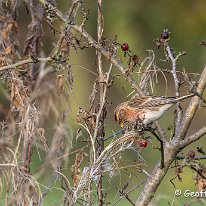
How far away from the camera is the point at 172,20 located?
55.5 feet

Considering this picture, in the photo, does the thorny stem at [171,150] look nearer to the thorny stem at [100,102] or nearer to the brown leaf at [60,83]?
the thorny stem at [100,102]

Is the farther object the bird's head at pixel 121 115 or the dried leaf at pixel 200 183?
the bird's head at pixel 121 115

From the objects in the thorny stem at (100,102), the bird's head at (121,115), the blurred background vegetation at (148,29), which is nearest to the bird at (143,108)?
the bird's head at (121,115)

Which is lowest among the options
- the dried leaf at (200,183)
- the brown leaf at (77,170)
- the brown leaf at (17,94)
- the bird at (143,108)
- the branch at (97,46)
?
the brown leaf at (77,170)

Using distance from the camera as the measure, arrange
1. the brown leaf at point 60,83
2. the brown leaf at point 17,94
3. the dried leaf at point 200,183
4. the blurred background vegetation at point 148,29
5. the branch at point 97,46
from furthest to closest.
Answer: the blurred background vegetation at point 148,29 < the brown leaf at point 17,94 < the brown leaf at point 60,83 < the branch at point 97,46 < the dried leaf at point 200,183

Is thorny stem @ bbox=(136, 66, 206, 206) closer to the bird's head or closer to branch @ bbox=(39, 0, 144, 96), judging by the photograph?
branch @ bbox=(39, 0, 144, 96)

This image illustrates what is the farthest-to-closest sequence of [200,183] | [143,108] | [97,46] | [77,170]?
[143,108], [77,170], [97,46], [200,183]

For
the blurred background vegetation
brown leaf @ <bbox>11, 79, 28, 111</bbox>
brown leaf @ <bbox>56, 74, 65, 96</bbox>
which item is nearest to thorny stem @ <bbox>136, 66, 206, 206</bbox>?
brown leaf @ <bbox>56, 74, 65, 96</bbox>

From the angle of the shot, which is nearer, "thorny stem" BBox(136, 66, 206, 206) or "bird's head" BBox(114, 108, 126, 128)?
"thorny stem" BBox(136, 66, 206, 206)

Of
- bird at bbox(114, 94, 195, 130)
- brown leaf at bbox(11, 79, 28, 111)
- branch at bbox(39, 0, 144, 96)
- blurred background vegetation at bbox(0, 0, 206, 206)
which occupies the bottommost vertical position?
brown leaf at bbox(11, 79, 28, 111)

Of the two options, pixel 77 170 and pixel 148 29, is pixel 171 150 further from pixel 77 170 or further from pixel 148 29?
pixel 148 29

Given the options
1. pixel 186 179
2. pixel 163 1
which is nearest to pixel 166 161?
pixel 186 179

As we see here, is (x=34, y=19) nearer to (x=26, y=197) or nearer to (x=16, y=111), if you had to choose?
(x=16, y=111)

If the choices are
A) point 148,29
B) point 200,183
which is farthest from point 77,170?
point 148,29
